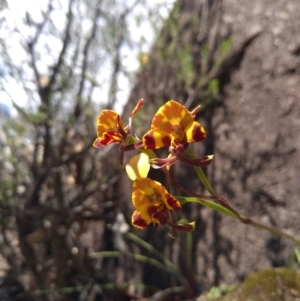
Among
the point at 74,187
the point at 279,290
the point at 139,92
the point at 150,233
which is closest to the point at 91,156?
the point at 74,187

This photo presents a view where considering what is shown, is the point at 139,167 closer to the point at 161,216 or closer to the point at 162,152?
the point at 161,216

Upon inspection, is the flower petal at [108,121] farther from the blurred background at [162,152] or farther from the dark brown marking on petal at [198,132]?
the blurred background at [162,152]

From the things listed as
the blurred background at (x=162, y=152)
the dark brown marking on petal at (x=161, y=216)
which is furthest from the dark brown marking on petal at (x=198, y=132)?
the blurred background at (x=162, y=152)

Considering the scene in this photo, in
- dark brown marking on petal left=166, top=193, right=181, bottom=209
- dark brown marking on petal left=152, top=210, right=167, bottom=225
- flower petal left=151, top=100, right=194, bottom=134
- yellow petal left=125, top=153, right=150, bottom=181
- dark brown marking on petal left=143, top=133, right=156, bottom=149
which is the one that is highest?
flower petal left=151, top=100, right=194, bottom=134

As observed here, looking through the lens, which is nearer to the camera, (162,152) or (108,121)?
(108,121)

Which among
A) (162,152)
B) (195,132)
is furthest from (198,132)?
(162,152)

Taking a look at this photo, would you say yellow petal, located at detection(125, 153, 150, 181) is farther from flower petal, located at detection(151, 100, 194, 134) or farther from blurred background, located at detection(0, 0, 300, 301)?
blurred background, located at detection(0, 0, 300, 301)

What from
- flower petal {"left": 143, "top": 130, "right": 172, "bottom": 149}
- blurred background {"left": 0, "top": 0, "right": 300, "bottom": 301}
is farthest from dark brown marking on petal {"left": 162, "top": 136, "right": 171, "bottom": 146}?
blurred background {"left": 0, "top": 0, "right": 300, "bottom": 301}
